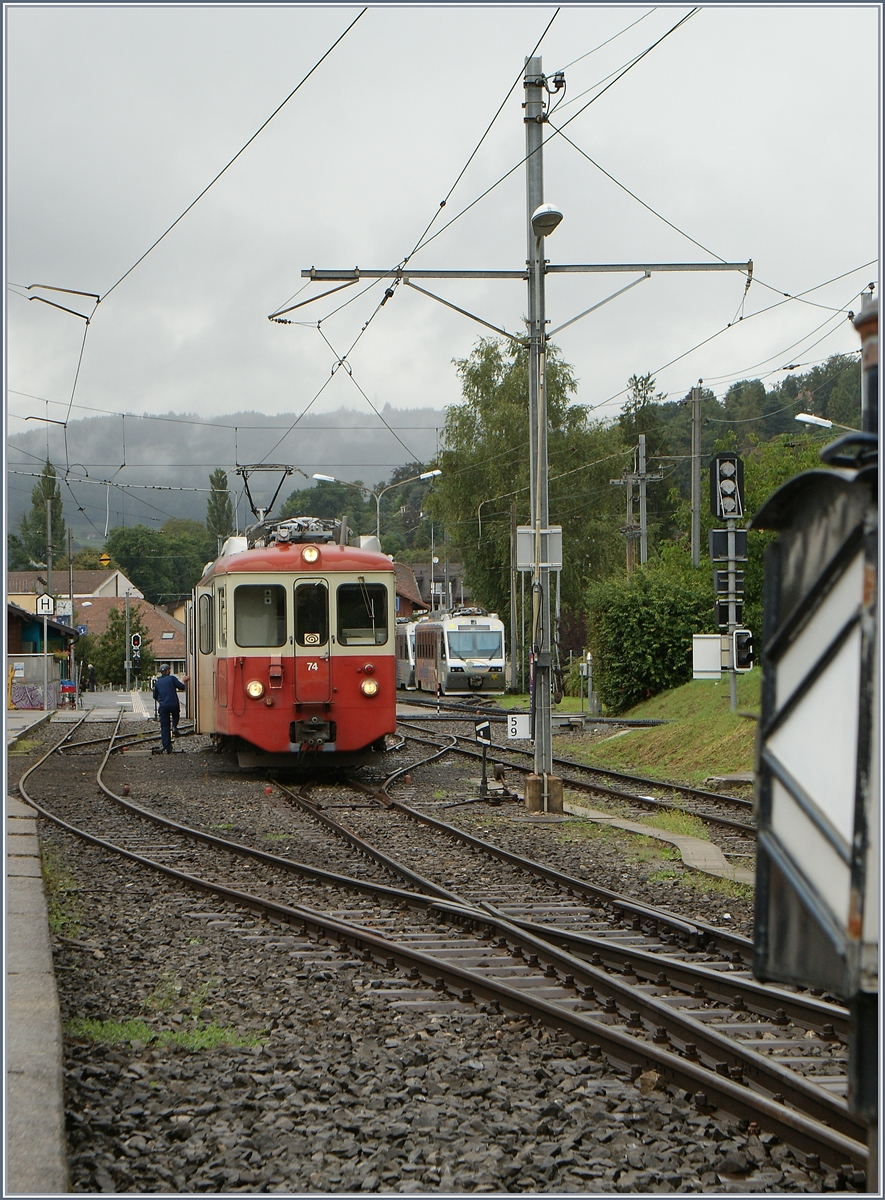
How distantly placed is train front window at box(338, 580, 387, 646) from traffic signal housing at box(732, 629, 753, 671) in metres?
4.87

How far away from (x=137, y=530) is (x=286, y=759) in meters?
95.2

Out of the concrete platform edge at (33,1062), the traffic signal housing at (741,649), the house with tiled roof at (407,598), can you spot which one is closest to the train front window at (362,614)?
the traffic signal housing at (741,649)

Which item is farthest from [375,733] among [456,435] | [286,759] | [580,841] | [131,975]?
[456,435]

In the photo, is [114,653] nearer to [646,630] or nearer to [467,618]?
[467,618]

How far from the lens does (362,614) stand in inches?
685

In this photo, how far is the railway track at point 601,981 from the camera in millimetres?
4922

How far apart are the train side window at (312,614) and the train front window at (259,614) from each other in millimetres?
218

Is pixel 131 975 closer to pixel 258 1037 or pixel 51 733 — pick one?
pixel 258 1037

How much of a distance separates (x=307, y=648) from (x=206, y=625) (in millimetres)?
3122

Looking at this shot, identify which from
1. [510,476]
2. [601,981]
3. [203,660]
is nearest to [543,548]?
[203,660]

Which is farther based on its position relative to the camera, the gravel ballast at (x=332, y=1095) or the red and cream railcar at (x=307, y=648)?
the red and cream railcar at (x=307, y=648)

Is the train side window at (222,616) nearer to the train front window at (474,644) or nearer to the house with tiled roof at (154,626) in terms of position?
the train front window at (474,644)

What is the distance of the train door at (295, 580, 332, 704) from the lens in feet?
56.2

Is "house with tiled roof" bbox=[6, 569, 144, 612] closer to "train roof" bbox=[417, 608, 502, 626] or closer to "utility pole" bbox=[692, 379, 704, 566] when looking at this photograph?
"train roof" bbox=[417, 608, 502, 626]
